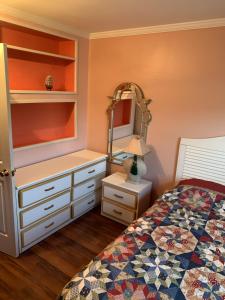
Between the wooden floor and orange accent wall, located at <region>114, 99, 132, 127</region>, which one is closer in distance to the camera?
the wooden floor

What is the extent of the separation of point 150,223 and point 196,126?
49.4 inches

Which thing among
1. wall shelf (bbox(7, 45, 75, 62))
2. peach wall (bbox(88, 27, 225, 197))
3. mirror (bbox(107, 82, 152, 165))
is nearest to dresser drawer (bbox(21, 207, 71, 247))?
mirror (bbox(107, 82, 152, 165))

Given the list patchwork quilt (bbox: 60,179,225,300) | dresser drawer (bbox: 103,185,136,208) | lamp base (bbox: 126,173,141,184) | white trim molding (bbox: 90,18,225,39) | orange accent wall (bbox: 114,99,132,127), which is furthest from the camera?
orange accent wall (bbox: 114,99,132,127)

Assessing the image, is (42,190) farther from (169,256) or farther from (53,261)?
(169,256)

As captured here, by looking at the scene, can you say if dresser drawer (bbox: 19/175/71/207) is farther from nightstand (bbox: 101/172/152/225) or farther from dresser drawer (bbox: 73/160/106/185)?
nightstand (bbox: 101/172/152/225)

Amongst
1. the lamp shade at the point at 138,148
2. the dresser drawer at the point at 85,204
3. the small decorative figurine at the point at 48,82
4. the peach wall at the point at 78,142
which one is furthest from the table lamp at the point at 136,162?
the small decorative figurine at the point at 48,82

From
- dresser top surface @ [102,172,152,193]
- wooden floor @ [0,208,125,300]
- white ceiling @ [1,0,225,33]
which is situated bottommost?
wooden floor @ [0,208,125,300]

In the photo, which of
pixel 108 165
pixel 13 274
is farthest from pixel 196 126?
pixel 13 274

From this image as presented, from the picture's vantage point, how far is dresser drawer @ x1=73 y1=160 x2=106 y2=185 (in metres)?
2.69

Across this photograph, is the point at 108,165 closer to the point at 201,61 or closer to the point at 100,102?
the point at 100,102

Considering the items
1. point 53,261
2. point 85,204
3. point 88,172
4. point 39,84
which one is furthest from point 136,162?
point 39,84

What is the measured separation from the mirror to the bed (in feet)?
3.04

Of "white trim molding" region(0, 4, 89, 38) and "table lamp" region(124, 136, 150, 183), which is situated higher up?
"white trim molding" region(0, 4, 89, 38)

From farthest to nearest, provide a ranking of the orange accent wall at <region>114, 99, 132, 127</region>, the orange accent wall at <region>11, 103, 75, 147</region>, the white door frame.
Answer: the orange accent wall at <region>114, 99, 132, 127</region> < the orange accent wall at <region>11, 103, 75, 147</region> < the white door frame
